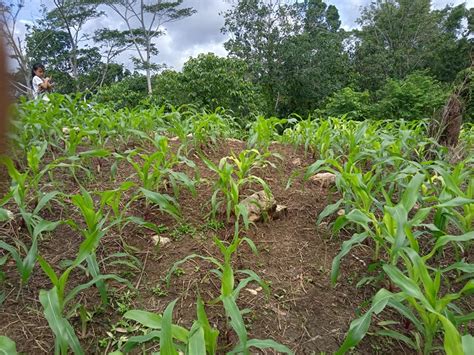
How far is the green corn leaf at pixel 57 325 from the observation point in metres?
1.13

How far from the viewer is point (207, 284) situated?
1.67m

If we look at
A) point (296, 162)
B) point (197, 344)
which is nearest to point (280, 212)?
point (296, 162)

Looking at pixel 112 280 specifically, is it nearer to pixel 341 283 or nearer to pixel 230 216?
pixel 230 216

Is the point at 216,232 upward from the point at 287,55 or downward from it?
downward

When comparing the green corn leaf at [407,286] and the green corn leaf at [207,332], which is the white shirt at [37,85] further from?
the green corn leaf at [407,286]

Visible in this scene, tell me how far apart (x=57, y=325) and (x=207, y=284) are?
0.68 m

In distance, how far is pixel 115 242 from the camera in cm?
187

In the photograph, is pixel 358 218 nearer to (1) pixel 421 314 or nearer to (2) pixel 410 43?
(1) pixel 421 314

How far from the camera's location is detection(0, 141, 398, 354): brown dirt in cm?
144

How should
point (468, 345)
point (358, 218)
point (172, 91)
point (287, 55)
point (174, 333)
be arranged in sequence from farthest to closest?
point (287, 55) < point (172, 91) < point (358, 218) < point (174, 333) < point (468, 345)

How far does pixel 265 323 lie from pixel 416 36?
2331cm

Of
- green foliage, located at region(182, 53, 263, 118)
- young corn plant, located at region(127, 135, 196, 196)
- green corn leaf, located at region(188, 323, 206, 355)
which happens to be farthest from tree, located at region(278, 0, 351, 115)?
green corn leaf, located at region(188, 323, 206, 355)

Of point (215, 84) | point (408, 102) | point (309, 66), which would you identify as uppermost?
point (309, 66)

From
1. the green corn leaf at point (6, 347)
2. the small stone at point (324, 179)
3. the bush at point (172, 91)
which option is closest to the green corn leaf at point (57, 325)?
the green corn leaf at point (6, 347)
